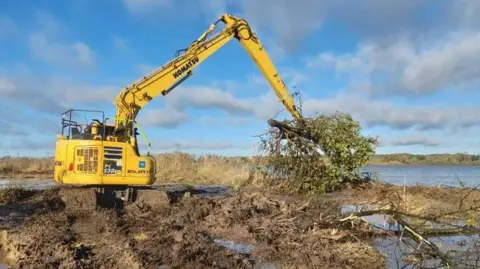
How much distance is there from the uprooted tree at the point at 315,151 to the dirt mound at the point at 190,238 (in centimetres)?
440

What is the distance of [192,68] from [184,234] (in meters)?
7.32

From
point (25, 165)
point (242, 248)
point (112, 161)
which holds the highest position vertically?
point (25, 165)

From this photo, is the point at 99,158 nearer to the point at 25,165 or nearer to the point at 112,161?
the point at 112,161

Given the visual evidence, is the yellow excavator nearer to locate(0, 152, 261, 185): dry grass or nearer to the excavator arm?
the excavator arm

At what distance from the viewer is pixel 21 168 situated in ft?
108

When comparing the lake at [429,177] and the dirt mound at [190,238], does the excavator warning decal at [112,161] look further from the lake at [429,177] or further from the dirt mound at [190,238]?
the lake at [429,177]

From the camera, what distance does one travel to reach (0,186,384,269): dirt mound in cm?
765

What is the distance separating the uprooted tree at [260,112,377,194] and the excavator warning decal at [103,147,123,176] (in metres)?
5.58

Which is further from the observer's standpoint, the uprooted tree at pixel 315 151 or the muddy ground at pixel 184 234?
the uprooted tree at pixel 315 151

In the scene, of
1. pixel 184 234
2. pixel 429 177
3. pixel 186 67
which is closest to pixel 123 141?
pixel 186 67

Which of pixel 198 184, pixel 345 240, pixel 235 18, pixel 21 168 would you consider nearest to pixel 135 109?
pixel 235 18

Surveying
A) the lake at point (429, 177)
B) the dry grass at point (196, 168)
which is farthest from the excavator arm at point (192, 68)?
the dry grass at point (196, 168)

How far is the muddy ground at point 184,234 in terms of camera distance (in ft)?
25.2

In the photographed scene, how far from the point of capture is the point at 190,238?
8953mm
